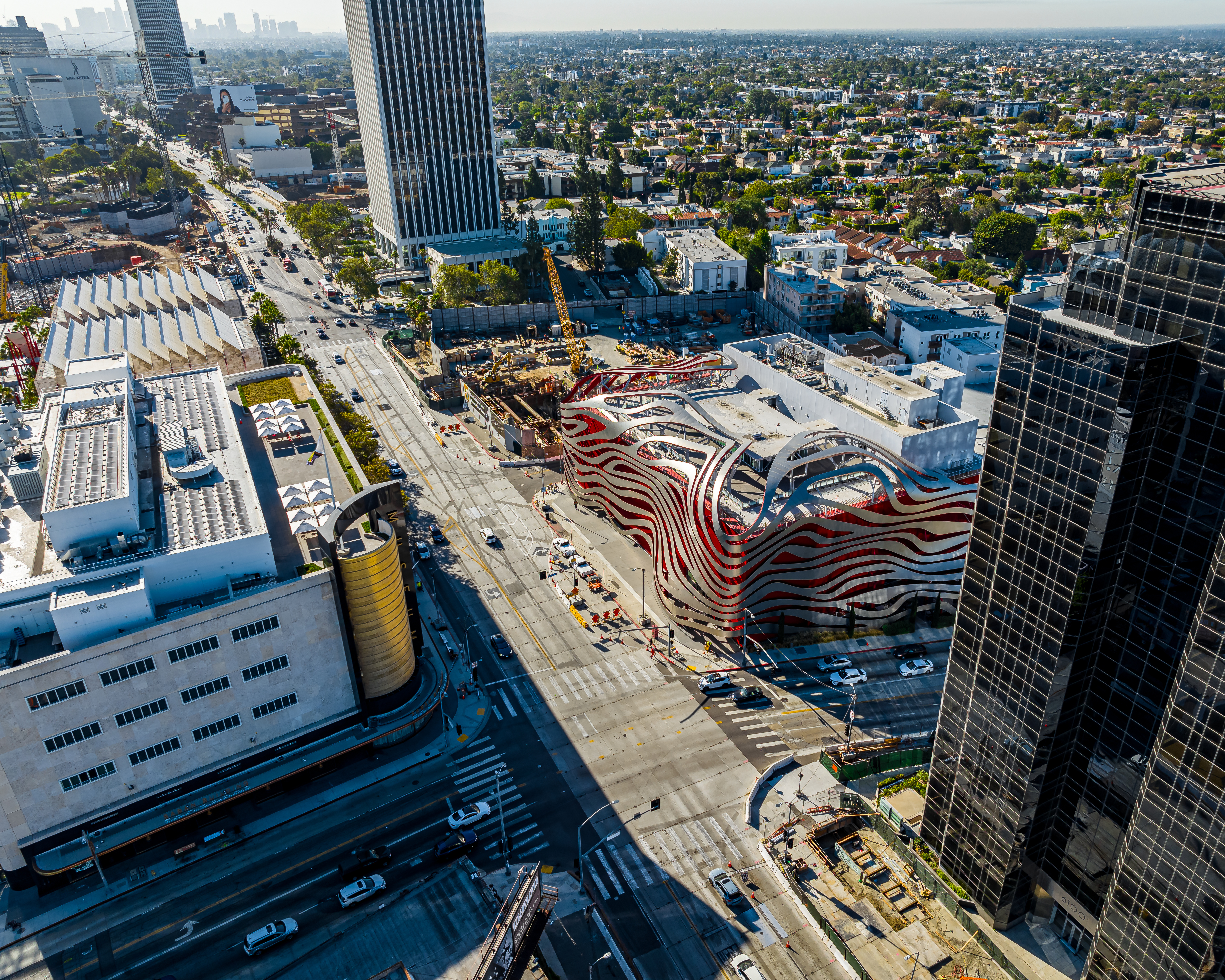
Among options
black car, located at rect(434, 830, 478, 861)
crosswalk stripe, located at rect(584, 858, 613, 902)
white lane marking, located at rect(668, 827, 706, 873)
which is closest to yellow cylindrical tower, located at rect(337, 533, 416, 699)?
black car, located at rect(434, 830, 478, 861)

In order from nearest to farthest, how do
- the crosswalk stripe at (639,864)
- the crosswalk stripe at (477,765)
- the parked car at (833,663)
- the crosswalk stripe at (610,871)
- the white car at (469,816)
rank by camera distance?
the crosswalk stripe at (610,871)
the crosswalk stripe at (639,864)
the white car at (469,816)
the crosswalk stripe at (477,765)
the parked car at (833,663)

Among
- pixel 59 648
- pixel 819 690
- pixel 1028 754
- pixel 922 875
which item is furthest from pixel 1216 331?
pixel 59 648

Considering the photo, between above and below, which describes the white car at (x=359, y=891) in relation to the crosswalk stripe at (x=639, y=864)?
above

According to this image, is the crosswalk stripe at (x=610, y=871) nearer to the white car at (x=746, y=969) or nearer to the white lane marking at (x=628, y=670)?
the white car at (x=746, y=969)

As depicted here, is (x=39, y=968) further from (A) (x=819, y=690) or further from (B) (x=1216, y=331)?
(B) (x=1216, y=331)

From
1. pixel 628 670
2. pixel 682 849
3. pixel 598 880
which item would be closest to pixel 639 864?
pixel 598 880

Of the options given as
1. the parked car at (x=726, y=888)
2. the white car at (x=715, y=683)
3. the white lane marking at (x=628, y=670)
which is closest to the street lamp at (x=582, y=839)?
the parked car at (x=726, y=888)
